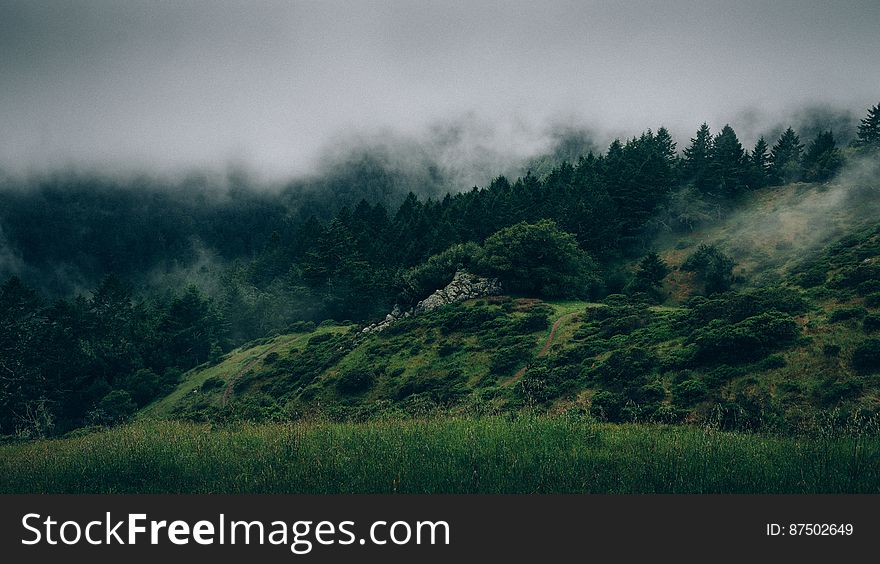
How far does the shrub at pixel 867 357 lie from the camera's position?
2499 centimetres

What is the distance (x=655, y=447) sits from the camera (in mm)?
12305

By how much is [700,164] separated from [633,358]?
79.3 meters

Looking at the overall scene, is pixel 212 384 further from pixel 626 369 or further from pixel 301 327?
pixel 626 369

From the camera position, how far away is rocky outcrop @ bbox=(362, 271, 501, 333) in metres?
63.5

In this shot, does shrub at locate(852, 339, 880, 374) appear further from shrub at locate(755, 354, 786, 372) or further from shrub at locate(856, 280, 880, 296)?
shrub at locate(856, 280, 880, 296)

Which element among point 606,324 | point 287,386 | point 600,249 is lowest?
point 287,386

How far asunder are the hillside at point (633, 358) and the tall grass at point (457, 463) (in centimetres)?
517

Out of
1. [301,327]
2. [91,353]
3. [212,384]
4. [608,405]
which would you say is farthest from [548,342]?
[91,353]

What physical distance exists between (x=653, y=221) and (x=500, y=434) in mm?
83656

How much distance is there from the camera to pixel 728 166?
94750mm

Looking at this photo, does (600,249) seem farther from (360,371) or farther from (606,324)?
(360,371)

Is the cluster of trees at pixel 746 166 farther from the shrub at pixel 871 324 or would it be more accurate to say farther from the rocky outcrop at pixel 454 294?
the shrub at pixel 871 324

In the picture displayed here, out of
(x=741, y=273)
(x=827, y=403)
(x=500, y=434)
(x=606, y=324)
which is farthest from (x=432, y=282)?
(x=500, y=434)

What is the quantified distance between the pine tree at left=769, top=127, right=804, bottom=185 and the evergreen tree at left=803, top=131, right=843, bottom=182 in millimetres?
1849
